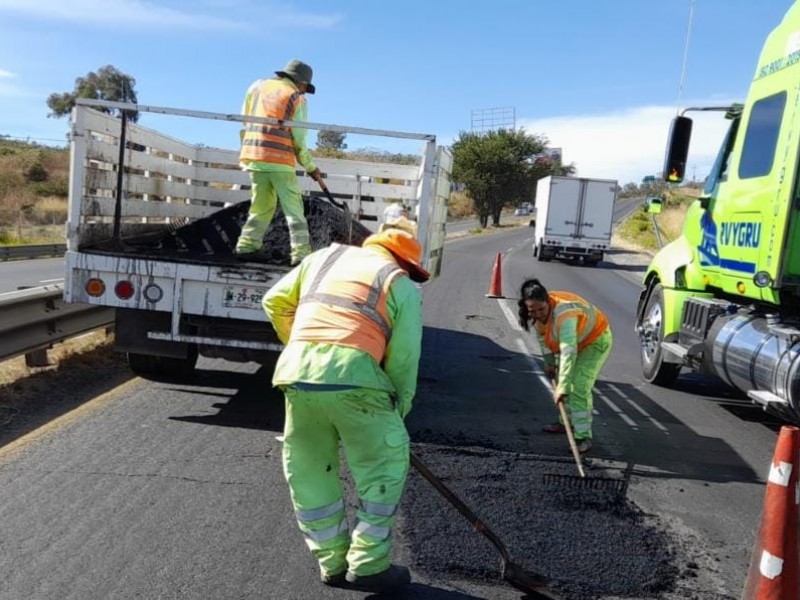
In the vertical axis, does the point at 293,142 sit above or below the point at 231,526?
above

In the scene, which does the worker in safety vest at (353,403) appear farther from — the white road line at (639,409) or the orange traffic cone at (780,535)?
the white road line at (639,409)

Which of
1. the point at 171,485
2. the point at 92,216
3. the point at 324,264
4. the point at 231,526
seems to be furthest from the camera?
the point at 92,216

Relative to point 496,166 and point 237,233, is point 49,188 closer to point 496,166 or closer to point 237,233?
point 496,166

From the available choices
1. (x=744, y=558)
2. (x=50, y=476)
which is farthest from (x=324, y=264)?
(x=744, y=558)

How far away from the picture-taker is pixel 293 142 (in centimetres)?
629

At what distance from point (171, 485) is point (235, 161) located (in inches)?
221

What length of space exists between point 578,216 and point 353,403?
25847 millimetres

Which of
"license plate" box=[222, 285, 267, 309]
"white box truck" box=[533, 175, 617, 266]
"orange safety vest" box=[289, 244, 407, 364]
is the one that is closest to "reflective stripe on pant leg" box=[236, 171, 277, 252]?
"license plate" box=[222, 285, 267, 309]

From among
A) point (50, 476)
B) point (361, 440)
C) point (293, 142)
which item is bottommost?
point (50, 476)

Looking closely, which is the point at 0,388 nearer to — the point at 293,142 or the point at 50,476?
the point at 50,476

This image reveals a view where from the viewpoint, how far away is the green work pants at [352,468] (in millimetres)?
3193

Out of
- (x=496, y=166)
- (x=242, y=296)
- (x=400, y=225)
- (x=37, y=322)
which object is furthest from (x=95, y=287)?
(x=496, y=166)

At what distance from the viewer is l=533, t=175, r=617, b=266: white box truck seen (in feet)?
91.6

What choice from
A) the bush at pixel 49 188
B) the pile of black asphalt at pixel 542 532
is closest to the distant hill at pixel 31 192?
the bush at pixel 49 188
